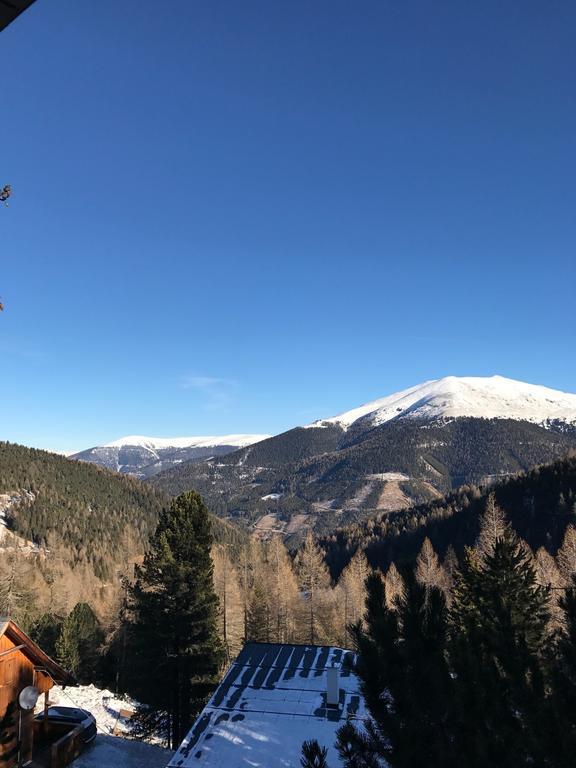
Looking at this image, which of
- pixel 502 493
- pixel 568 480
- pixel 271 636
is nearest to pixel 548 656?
pixel 271 636

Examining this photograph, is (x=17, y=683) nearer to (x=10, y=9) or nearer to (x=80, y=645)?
(x=10, y=9)

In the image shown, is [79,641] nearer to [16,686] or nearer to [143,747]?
[143,747]

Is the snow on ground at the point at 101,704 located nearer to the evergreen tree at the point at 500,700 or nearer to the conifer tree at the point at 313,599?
the conifer tree at the point at 313,599

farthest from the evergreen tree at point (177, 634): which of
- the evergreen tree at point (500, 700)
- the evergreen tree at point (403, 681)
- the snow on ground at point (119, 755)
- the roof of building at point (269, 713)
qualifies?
the evergreen tree at point (500, 700)

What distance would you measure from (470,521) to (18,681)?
152m

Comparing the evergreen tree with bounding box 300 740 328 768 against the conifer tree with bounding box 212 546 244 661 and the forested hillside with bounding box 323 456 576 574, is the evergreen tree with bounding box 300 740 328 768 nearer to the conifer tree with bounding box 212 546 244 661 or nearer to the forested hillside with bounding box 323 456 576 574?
the conifer tree with bounding box 212 546 244 661

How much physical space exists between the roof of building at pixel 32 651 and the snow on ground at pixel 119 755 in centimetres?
543

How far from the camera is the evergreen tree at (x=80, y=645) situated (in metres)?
42.1

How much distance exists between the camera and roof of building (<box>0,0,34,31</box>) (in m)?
2.86

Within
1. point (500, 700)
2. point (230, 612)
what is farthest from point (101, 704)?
point (500, 700)

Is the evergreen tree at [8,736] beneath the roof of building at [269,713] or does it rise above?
above

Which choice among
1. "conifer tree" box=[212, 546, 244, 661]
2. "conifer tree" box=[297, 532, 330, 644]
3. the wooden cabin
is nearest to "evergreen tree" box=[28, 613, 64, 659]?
"conifer tree" box=[212, 546, 244, 661]

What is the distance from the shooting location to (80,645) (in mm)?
47469

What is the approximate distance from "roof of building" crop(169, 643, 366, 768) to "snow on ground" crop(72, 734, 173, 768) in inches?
238
